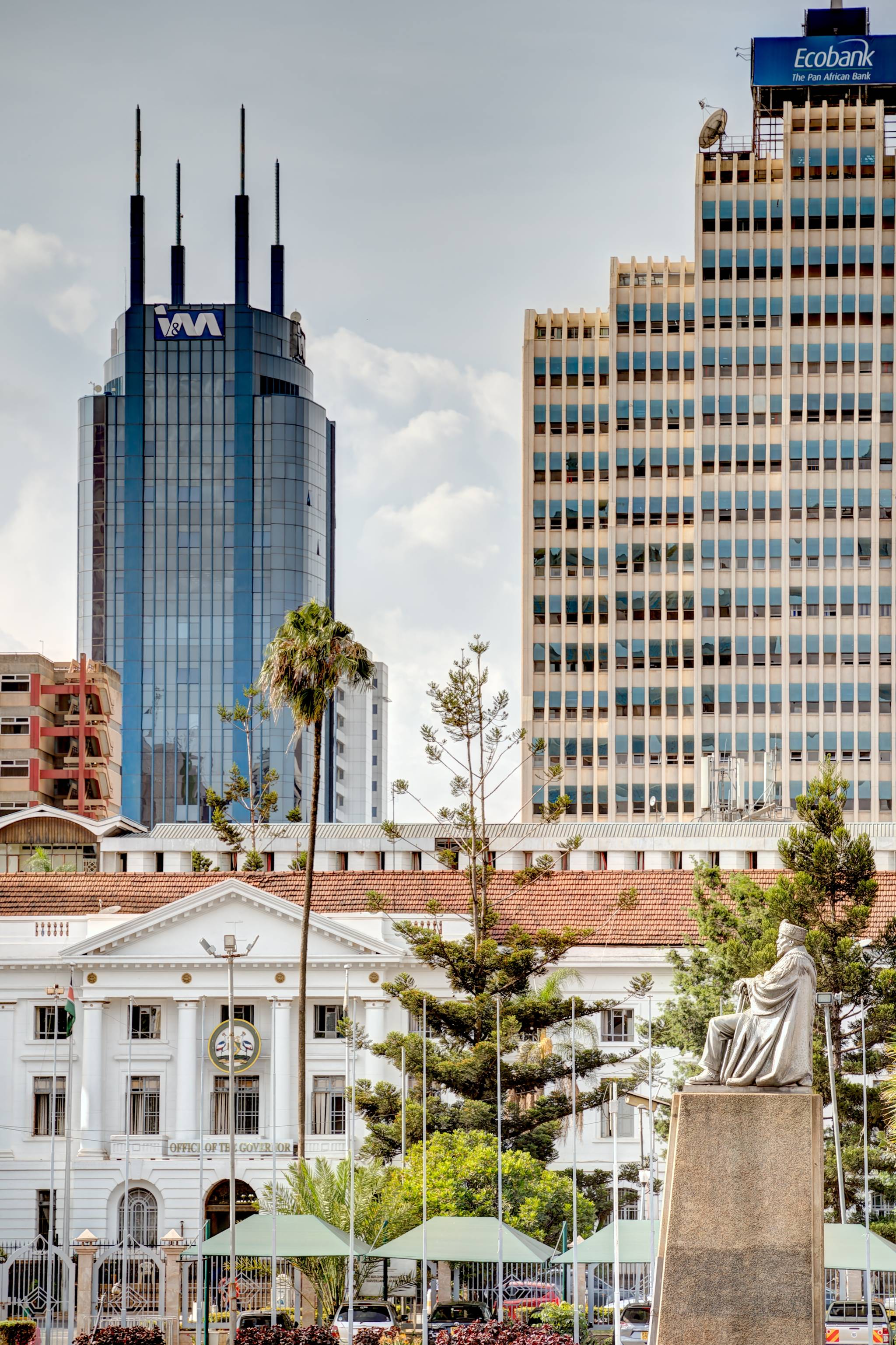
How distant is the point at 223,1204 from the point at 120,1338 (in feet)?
75.5

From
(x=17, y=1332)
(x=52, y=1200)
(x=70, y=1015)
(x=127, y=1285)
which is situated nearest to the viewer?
(x=17, y=1332)

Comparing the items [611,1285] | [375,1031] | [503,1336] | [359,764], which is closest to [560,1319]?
[503,1336]

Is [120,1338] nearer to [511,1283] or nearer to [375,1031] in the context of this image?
[511,1283]

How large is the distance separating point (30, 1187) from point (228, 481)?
99.6 meters

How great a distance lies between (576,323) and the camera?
116m

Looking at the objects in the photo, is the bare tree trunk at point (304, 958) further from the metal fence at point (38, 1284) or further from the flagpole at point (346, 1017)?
the metal fence at point (38, 1284)

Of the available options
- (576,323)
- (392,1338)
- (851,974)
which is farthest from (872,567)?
(392,1338)

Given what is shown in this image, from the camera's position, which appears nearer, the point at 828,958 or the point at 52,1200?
→ the point at 52,1200

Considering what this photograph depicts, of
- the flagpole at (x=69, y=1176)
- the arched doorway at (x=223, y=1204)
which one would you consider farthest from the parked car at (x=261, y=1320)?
the arched doorway at (x=223, y=1204)

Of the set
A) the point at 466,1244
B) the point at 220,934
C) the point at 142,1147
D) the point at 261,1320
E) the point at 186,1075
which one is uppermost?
the point at 220,934

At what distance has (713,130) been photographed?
116m

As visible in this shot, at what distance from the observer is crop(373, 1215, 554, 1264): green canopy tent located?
138 ft

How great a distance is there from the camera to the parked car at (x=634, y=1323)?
4081cm

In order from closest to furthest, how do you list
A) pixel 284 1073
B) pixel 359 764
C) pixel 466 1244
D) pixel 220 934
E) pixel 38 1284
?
pixel 466 1244 < pixel 38 1284 < pixel 284 1073 < pixel 220 934 < pixel 359 764
